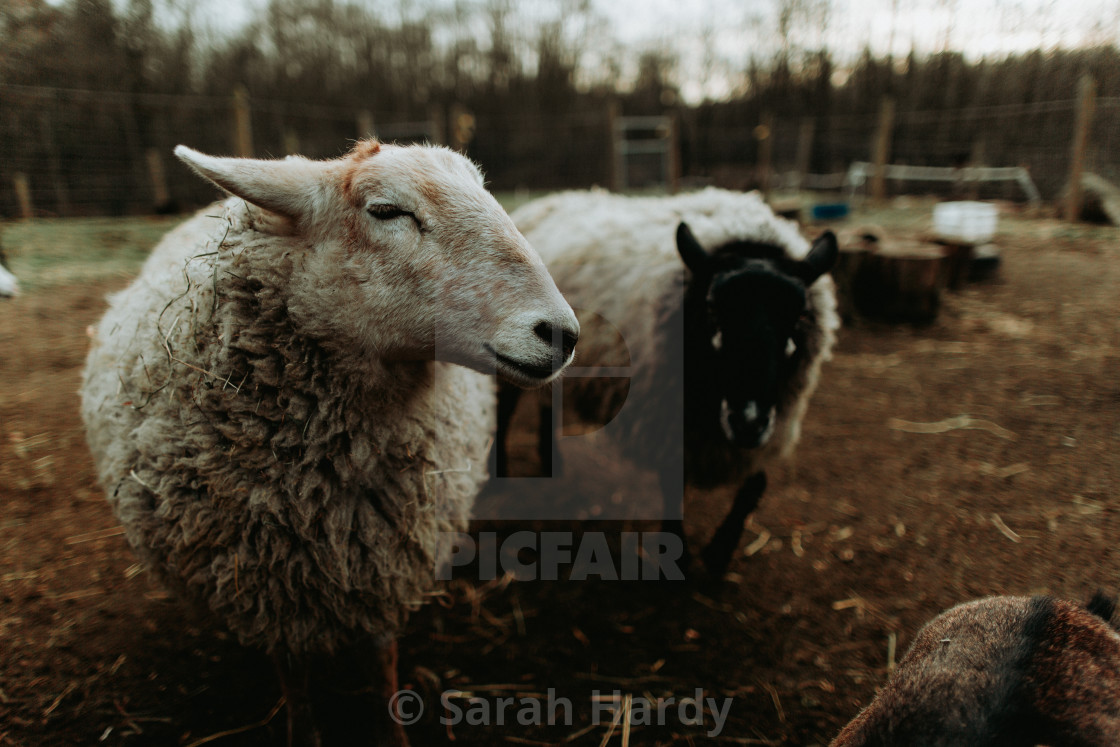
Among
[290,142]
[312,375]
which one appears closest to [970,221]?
[312,375]

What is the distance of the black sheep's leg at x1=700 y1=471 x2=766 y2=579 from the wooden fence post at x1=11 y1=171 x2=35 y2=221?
921 cm

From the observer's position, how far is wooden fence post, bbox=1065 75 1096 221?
9.85m

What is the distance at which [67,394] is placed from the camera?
15.0ft

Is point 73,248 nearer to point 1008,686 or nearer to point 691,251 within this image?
point 691,251

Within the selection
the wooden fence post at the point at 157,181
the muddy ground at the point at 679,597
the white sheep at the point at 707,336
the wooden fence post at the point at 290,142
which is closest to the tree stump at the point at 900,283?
the muddy ground at the point at 679,597

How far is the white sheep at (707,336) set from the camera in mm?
2619

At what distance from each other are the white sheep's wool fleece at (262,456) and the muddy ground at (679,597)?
21.2 inches

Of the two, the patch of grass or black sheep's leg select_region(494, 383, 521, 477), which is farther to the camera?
the patch of grass

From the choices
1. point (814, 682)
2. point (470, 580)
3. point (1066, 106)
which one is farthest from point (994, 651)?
point (1066, 106)

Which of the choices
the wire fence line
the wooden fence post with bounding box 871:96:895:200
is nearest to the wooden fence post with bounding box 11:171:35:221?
the wire fence line

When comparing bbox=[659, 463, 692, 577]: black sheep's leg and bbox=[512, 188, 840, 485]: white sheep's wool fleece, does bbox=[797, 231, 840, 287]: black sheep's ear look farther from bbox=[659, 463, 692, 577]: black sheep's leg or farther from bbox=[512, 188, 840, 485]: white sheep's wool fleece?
bbox=[659, 463, 692, 577]: black sheep's leg

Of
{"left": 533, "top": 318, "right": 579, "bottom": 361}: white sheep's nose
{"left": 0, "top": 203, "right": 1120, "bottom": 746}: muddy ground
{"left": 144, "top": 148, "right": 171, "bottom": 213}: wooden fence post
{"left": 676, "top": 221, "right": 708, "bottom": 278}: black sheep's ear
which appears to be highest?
{"left": 144, "top": 148, "right": 171, "bottom": 213}: wooden fence post

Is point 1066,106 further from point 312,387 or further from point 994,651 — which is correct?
point 312,387

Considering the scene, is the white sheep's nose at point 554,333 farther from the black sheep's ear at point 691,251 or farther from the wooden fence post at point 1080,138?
the wooden fence post at point 1080,138
